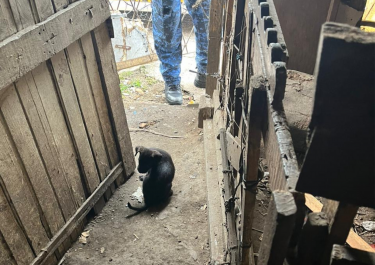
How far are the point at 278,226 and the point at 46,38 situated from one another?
1.77 meters

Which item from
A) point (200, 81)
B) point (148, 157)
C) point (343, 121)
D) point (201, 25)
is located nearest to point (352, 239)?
point (148, 157)

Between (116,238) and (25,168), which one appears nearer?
(25,168)

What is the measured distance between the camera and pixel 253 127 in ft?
4.15

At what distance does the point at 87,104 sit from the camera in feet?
8.45

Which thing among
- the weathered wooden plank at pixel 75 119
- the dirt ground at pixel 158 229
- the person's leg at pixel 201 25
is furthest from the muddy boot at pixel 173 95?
the weathered wooden plank at pixel 75 119

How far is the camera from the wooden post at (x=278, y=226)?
77 cm

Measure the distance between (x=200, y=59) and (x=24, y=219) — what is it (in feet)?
12.5

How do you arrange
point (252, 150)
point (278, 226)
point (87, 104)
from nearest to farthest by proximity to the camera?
point (278, 226), point (252, 150), point (87, 104)

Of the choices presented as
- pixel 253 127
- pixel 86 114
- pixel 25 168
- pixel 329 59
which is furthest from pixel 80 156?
pixel 329 59

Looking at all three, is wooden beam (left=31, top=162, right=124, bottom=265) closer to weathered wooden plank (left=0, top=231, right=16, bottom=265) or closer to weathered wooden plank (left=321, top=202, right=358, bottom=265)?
weathered wooden plank (left=0, top=231, right=16, bottom=265)

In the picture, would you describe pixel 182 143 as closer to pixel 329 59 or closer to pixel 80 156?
pixel 80 156

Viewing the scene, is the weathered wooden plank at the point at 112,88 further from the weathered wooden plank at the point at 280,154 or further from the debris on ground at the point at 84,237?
the weathered wooden plank at the point at 280,154

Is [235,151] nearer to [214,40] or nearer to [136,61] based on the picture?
[214,40]

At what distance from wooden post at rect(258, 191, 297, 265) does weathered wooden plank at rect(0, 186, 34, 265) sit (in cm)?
163
